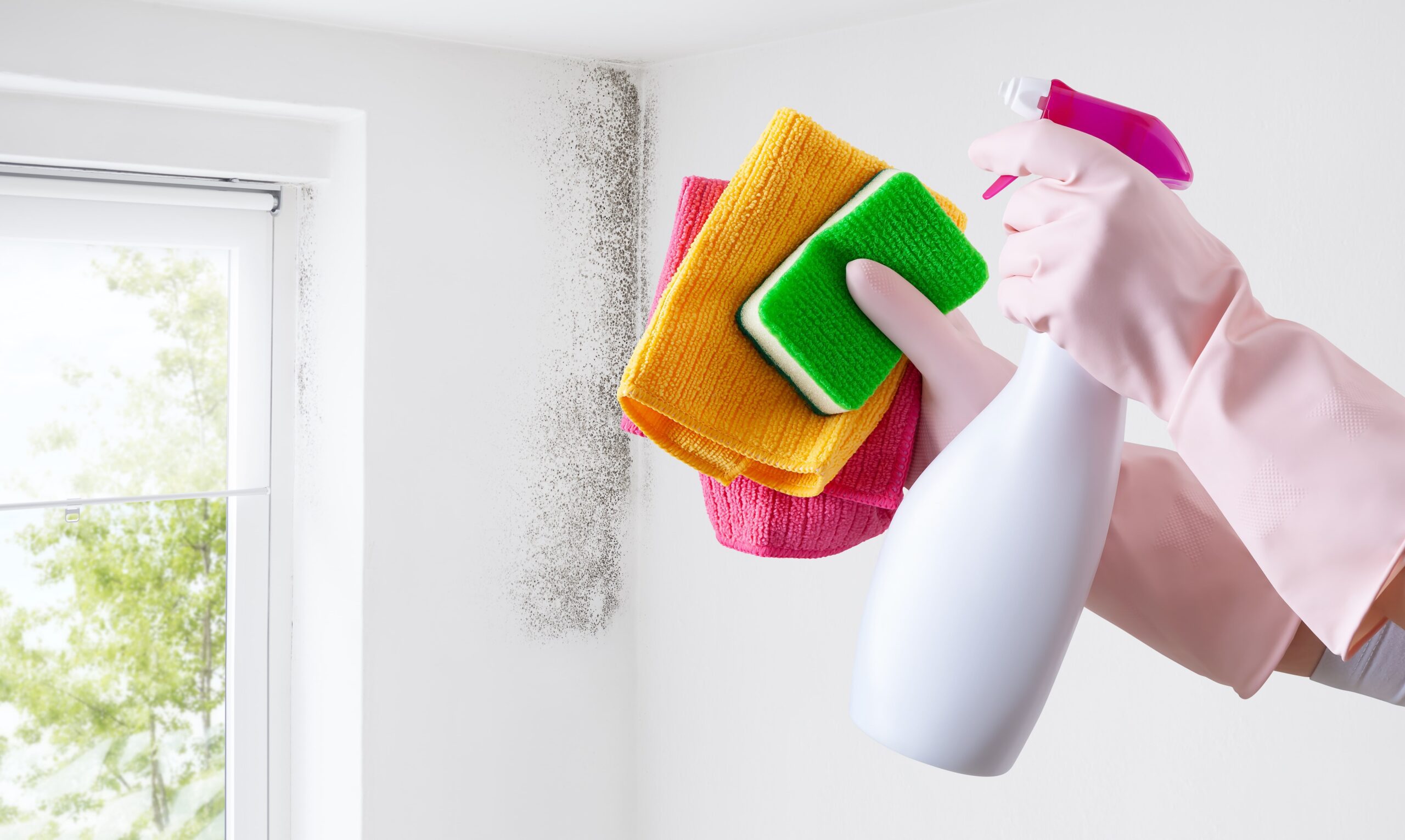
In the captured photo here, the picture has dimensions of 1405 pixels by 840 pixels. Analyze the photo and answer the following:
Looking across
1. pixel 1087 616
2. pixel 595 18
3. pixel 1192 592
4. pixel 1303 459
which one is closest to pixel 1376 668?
pixel 1192 592

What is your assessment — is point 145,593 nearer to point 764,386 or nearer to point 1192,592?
point 764,386

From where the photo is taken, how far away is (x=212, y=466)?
1.44m

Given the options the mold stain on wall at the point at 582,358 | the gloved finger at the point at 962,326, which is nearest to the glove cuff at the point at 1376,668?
the gloved finger at the point at 962,326

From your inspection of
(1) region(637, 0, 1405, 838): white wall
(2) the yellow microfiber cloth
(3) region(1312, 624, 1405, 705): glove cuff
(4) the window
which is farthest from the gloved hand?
(4) the window

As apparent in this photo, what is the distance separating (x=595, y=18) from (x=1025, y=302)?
0.94 metres

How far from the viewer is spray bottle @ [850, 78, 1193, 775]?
36cm

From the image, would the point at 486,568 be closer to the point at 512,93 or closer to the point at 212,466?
the point at 212,466

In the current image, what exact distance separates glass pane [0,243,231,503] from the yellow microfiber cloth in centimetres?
119

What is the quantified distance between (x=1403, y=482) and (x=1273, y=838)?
664 mm

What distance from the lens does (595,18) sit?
1.17m

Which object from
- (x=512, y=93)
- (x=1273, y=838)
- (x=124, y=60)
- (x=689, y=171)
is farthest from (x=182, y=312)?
(x=1273, y=838)

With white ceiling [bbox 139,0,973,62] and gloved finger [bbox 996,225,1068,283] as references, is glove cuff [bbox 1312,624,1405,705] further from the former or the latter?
white ceiling [bbox 139,0,973,62]

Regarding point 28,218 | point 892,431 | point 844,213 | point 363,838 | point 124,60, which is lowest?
point 363,838

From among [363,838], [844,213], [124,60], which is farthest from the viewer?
[363,838]
